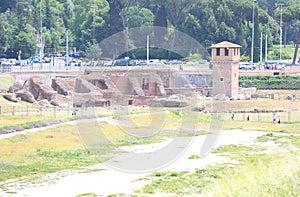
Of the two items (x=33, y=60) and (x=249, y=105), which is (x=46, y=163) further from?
(x=33, y=60)

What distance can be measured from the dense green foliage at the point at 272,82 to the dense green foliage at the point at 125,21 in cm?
956

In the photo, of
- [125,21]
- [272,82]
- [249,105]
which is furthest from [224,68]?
[125,21]

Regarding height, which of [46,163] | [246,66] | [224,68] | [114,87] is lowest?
[46,163]

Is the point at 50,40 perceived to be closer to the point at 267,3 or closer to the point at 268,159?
the point at 267,3

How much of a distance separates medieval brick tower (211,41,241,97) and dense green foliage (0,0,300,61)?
49.9ft

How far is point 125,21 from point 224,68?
23.4 m

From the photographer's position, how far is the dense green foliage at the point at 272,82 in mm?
69812

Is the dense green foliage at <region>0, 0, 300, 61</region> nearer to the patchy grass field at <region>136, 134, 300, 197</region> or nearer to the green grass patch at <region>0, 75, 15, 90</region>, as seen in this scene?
the green grass patch at <region>0, 75, 15, 90</region>

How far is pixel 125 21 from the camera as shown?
278 ft

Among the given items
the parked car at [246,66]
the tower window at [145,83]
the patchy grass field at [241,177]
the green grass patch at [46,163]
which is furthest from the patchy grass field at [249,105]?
the green grass patch at [46,163]

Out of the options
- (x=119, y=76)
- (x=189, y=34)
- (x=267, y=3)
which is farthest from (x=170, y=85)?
(x=267, y=3)

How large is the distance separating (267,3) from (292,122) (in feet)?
198

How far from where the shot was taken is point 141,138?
135 ft

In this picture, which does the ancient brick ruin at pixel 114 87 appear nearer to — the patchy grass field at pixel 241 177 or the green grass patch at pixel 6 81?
the green grass patch at pixel 6 81
